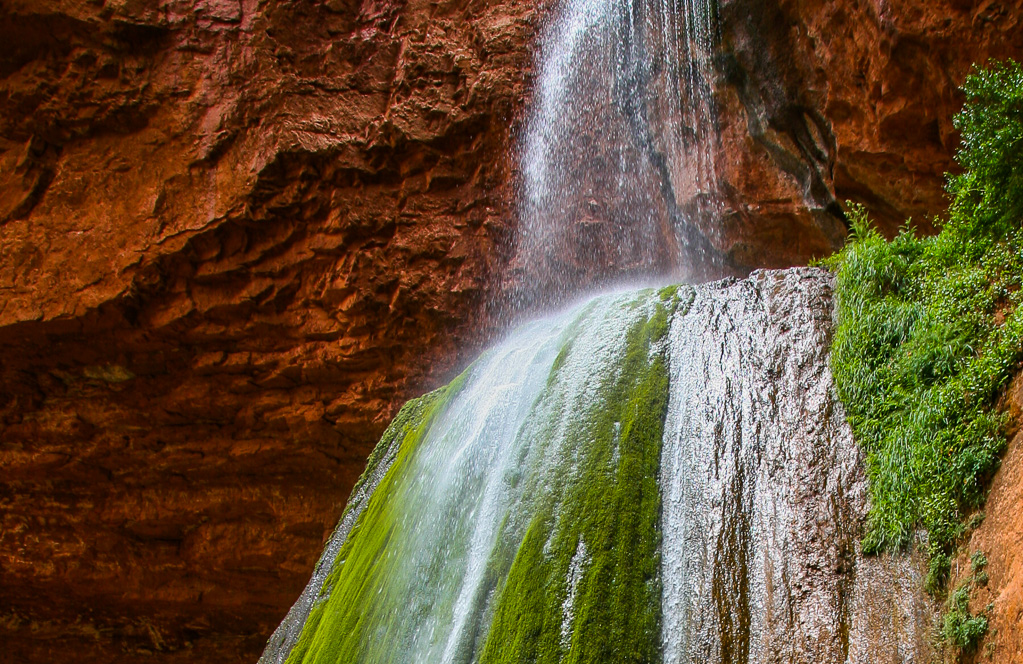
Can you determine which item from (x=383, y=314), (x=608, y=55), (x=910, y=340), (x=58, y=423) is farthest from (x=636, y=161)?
(x=58, y=423)

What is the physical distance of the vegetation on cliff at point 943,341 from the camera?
3273mm

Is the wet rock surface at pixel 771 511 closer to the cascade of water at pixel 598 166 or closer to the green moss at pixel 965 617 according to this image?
the green moss at pixel 965 617

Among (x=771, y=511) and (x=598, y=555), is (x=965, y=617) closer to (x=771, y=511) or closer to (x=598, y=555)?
(x=771, y=511)

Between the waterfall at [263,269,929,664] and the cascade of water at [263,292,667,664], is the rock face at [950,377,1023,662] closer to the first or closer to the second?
the waterfall at [263,269,929,664]

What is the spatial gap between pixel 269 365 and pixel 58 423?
306cm

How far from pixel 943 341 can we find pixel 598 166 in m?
6.37

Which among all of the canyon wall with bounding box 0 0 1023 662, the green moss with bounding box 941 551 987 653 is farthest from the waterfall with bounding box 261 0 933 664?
the canyon wall with bounding box 0 0 1023 662

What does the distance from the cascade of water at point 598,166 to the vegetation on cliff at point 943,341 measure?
4.53m

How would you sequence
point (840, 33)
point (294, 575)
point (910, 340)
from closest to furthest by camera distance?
point (910, 340)
point (840, 33)
point (294, 575)

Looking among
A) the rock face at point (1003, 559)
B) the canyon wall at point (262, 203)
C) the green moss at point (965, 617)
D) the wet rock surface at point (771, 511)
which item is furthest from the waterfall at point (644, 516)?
the canyon wall at point (262, 203)

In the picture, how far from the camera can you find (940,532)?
319cm

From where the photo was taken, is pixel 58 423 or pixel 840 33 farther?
pixel 58 423

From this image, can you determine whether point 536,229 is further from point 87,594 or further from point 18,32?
point 87,594

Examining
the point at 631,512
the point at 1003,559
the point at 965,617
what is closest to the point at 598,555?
the point at 631,512
